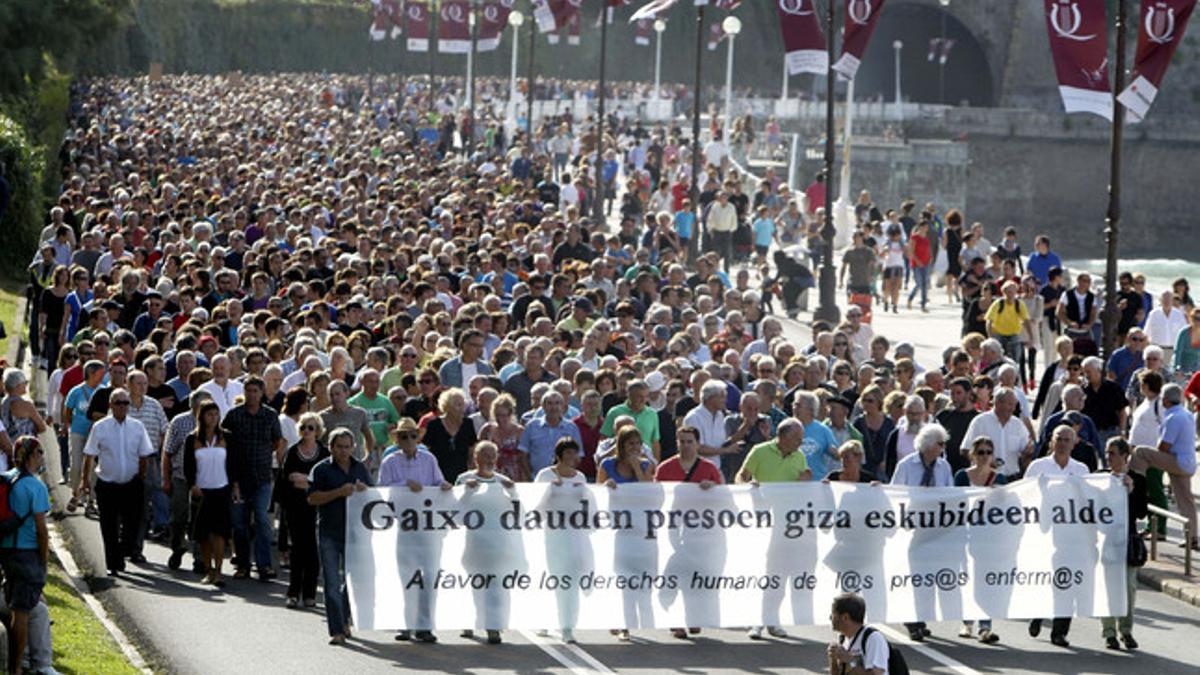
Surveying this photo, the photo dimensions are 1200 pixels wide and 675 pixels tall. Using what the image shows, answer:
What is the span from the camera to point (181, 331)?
2027cm

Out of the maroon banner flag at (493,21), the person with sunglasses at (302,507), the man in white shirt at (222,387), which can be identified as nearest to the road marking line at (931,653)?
the person with sunglasses at (302,507)

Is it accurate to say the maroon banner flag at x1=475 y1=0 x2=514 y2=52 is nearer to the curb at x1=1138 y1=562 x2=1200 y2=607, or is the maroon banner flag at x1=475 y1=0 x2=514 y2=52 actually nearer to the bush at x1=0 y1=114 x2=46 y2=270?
the bush at x1=0 y1=114 x2=46 y2=270

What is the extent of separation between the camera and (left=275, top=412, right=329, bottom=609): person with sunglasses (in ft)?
52.9

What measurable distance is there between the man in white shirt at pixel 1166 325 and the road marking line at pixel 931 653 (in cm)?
1040

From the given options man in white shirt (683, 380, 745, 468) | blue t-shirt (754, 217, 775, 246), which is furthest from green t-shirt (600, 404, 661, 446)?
blue t-shirt (754, 217, 775, 246)

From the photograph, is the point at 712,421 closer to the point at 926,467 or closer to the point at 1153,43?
the point at 926,467

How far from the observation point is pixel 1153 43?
76.3 ft

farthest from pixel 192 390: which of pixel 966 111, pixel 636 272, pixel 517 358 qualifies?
pixel 966 111

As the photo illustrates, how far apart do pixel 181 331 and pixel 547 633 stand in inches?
230

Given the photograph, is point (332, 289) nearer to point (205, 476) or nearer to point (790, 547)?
point (205, 476)

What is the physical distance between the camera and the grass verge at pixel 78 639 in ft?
46.5

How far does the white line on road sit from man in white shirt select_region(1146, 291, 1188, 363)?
38.9 feet

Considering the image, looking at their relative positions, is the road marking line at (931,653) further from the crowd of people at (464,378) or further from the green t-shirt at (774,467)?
the green t-shirt at (774,467)

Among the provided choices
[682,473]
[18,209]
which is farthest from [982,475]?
[18,209]
